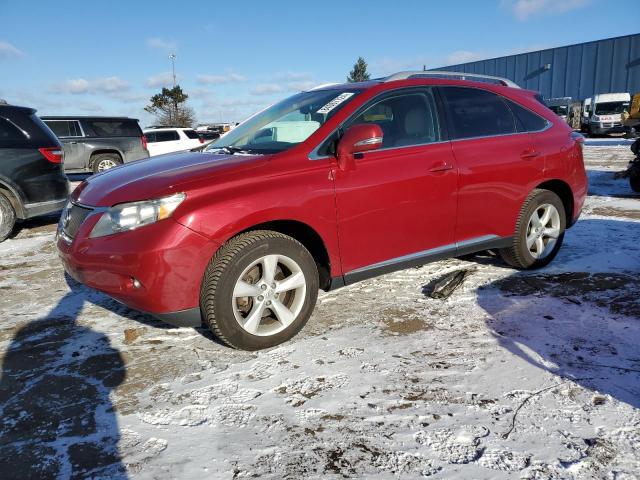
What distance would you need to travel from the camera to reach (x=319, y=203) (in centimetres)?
307

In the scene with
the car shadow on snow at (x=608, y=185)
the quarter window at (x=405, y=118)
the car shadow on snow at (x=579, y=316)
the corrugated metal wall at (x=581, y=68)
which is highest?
the corrugated metal wall at (x=581, y=68)

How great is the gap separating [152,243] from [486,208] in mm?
2658

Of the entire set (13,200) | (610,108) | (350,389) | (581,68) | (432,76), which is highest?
(581,68)

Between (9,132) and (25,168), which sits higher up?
(9,132)

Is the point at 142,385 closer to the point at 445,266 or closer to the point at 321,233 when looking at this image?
the point at 321,233

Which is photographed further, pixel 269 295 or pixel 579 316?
pixel 579 316

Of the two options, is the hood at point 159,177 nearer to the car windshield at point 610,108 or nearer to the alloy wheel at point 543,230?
the alloy wheel at point 543,230

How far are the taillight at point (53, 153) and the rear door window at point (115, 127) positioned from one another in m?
6.85

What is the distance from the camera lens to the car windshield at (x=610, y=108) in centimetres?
2672

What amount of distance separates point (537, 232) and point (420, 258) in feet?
4.74

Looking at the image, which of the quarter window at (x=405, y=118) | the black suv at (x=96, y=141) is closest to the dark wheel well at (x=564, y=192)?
the quarter window at (x=405, y=118)

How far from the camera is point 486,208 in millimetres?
3896

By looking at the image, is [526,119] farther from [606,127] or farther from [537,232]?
[606,127]

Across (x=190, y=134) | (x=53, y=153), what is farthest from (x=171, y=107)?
(x=53, y=153)
